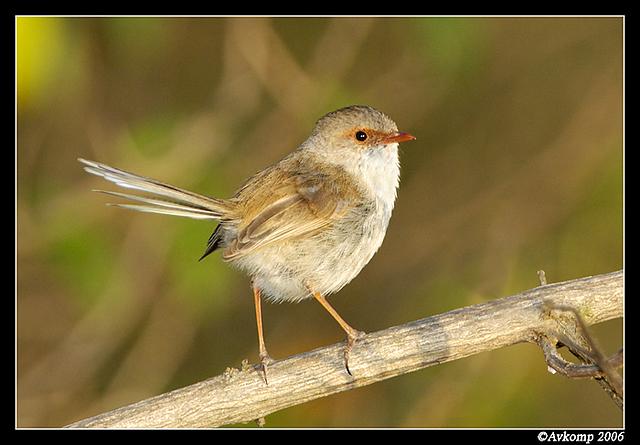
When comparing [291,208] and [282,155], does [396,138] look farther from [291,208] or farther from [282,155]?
[282,155]

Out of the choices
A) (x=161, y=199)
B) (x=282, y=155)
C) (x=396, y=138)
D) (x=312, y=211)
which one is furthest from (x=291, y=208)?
(x=282, y=155)

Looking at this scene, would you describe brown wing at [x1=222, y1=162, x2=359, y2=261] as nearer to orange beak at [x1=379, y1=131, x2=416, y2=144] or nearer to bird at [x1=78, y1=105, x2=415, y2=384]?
bird at [x1=78, y1=105, x2=415, y2=384]

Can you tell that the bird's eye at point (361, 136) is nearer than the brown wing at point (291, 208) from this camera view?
No

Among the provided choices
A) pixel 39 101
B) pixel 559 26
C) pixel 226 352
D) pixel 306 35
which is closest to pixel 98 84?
pixel 39 101

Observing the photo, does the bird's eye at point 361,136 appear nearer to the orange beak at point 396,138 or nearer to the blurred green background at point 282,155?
the orange beak at point 396,138

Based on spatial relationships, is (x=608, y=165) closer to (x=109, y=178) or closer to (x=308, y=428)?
(x=308, y=428)

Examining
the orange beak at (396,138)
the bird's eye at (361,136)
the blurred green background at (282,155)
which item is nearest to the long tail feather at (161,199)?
the blurred green background at (282,155)
